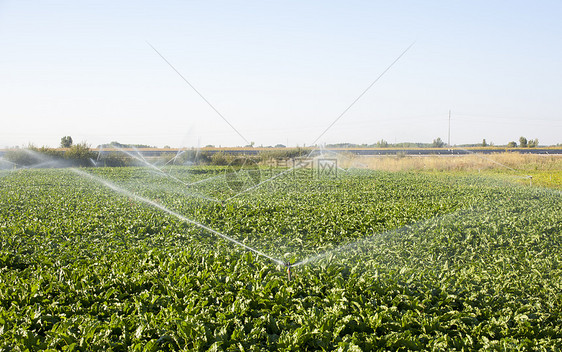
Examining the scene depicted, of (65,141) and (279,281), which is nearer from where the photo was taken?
(279,281)

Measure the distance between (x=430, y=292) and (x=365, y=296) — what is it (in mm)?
816

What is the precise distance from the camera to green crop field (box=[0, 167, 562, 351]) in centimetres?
367

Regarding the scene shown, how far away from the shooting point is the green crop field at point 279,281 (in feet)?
12.0

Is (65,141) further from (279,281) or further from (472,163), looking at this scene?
(279,281)

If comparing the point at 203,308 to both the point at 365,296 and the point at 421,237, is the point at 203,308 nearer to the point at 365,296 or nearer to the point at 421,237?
the point at 365,296

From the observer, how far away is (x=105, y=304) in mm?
4211

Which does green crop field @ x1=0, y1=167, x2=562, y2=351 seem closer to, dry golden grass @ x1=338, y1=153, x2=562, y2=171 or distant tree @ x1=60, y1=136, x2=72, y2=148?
dry golden grass @ x1=338, y1=153, x2=562, y2=171

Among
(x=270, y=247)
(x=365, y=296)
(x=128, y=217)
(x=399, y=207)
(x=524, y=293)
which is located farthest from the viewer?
(x=399, y=207)

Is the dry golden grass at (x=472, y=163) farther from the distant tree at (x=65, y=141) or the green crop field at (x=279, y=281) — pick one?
the distant tree at (x=65, y=141)

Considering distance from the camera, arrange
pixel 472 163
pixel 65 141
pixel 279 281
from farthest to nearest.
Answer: pixel 65 141
pixel 472 163
pixel 279 281

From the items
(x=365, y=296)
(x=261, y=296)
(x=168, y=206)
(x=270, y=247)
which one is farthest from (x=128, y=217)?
(x=365, y=296)

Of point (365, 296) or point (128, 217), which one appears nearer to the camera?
point (365, 296)

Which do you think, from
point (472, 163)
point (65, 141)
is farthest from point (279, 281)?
point (65, 141)

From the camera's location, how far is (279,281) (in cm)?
475
